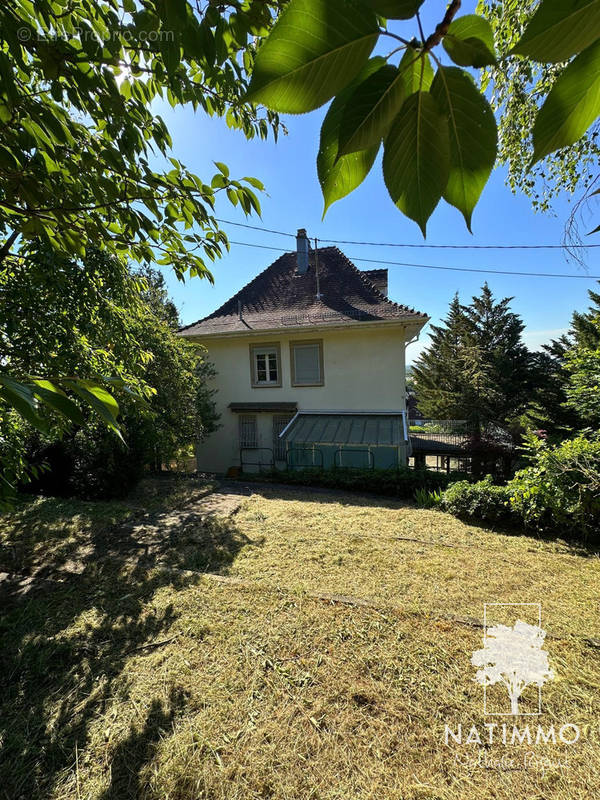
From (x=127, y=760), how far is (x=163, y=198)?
3.56 meters

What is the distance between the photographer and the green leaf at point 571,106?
530mm

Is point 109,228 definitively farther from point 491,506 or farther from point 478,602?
point 491,506

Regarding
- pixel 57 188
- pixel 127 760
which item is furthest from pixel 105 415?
A: pixel 127 760

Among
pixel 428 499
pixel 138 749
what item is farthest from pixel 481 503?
pixel 138 749

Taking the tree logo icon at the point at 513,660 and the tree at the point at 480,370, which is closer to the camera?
the tree logo icon at the point at 513,660

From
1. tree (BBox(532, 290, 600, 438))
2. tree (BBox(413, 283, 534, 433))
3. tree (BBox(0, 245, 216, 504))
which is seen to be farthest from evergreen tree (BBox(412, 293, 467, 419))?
tree (BBox(0, 245, 216, 504))

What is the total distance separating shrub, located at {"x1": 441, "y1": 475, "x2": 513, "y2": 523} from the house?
9.87ft

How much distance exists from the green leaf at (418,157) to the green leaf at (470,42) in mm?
67

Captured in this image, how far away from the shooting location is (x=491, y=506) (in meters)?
5.93

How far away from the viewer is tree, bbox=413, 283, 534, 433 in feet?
70.1

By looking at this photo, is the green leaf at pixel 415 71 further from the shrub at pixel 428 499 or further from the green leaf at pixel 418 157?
the shrub at pixel 428 499

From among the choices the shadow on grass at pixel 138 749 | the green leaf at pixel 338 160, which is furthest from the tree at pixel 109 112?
the shadow on grass at pixel 138 749

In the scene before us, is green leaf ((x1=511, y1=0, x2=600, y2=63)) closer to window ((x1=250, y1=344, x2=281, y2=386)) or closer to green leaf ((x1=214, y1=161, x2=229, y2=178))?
green leaf ((x1=214, y1=161, x2=229, y2=178))

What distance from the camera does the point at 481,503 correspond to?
6.05 meters
